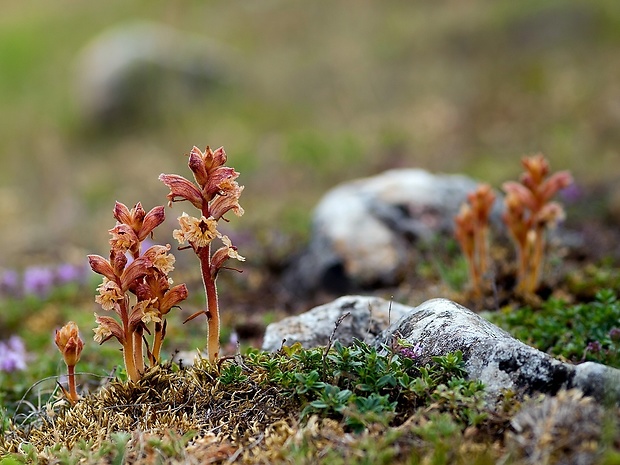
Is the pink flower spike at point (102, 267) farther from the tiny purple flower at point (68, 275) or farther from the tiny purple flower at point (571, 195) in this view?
the tiny purple flower at point (571, 195)

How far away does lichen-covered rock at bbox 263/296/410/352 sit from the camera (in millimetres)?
4227

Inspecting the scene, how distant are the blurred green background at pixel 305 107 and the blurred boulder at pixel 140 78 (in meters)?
0.07

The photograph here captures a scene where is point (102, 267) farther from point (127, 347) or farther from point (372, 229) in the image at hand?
point (372, 229)

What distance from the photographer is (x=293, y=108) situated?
1620 centimetres

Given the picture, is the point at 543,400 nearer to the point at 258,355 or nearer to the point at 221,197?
the point at 258,355

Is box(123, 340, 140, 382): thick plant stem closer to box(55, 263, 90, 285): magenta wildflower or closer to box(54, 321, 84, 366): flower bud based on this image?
box(54, 321, 84, 366): flower bud

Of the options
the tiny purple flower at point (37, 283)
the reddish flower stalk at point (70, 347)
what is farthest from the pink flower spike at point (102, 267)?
the tiny purple flower at point (37, 283)

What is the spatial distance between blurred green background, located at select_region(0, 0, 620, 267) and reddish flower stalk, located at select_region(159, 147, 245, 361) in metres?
4.26

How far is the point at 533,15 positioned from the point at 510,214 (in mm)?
12476

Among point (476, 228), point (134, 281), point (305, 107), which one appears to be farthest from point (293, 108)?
point (134, 281)

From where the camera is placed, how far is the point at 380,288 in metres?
6.61

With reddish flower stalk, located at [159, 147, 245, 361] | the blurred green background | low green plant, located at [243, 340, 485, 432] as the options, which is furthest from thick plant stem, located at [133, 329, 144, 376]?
the blurred green background

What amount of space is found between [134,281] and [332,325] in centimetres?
134

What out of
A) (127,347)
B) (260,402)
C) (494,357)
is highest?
(127,347)
